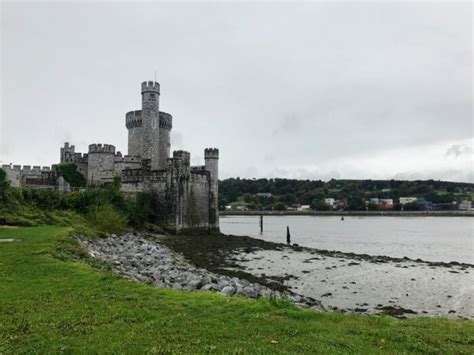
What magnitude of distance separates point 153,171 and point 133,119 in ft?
28.9

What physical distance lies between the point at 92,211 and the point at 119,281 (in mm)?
23640

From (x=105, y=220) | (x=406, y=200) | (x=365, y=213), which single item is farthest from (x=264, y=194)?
(x=105, y=220)

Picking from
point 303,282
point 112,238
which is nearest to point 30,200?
point 112,238

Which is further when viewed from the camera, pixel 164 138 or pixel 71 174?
pixel 164 138

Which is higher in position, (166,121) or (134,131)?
(166,121)

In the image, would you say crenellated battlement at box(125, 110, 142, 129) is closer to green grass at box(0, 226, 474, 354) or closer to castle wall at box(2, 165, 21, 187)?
castle wall at box(2, 165, 21, 187)

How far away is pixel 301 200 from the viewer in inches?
6555

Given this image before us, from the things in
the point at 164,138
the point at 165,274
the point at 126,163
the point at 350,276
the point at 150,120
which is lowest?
the point at 350,276

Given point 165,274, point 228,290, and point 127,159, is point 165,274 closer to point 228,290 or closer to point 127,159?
point 228,290

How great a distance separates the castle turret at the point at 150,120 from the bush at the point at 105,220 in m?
14.2

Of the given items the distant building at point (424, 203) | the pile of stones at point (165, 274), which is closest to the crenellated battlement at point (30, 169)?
the pile of stones at point (165, 274)

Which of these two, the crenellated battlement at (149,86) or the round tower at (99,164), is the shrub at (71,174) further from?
the crenellated battlement at (149,86)

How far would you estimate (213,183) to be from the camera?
45.7 m

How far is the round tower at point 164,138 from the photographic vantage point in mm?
48344
